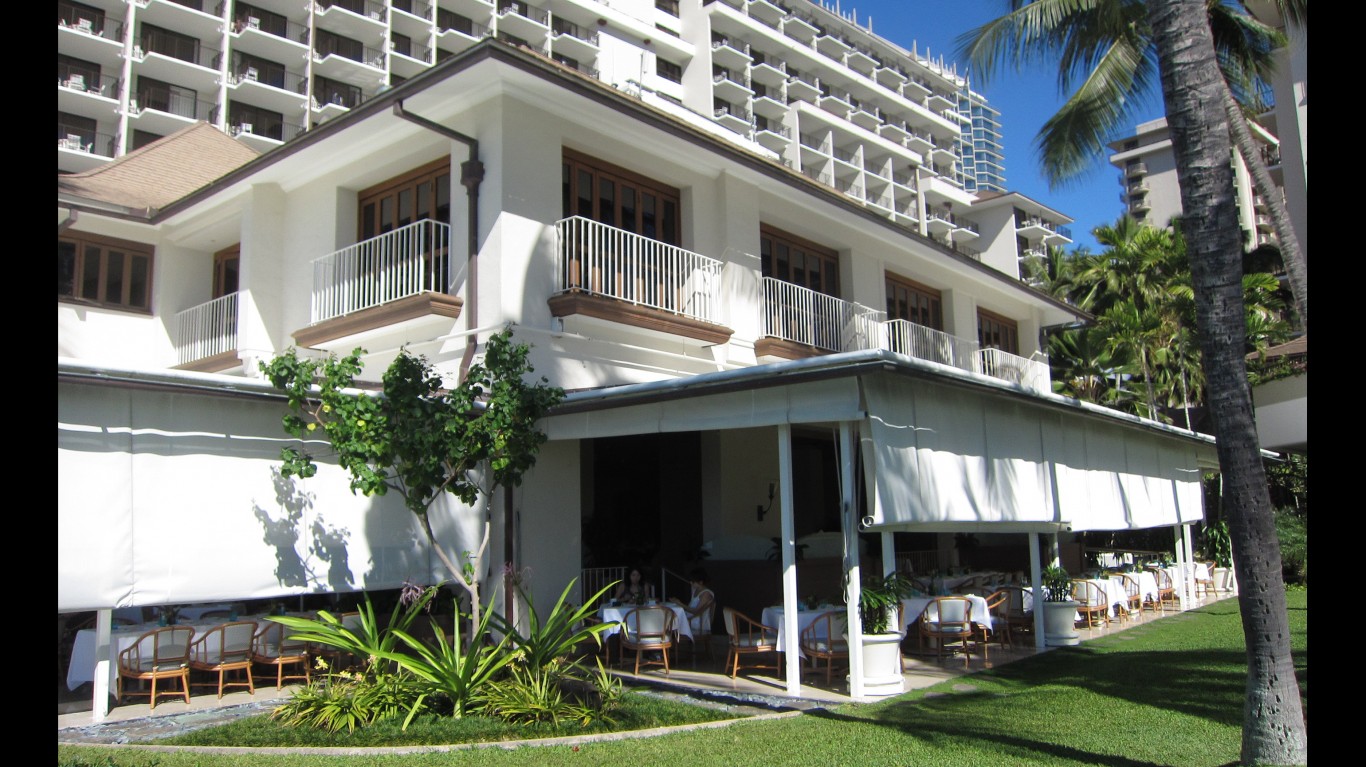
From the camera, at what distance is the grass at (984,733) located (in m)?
6.97

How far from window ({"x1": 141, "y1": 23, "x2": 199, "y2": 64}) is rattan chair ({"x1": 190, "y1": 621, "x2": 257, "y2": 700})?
148 ft

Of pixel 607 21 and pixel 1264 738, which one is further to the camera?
pixel 607 21

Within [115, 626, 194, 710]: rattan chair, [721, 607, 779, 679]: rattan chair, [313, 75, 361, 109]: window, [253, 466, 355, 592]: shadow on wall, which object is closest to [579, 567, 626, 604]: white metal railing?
[721, 607, 779, 679]: rattan chair

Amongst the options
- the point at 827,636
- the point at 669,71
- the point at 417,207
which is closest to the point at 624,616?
the point at 827,636

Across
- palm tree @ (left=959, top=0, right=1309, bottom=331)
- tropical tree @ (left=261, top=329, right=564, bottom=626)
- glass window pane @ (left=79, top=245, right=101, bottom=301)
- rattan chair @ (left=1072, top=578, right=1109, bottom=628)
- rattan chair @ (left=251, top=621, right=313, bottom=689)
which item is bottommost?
rattan chair @ (left=1072, top=578, right=1109, bottom=628)

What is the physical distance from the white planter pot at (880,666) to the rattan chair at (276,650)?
554cm

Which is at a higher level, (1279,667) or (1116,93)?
(1116,93)

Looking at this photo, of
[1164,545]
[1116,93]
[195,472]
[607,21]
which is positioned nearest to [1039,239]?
[607,21]

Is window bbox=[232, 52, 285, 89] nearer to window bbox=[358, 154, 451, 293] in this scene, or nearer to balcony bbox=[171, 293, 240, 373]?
balcony bbox=[171, 293, 240, 373]

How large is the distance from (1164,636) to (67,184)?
17.9m

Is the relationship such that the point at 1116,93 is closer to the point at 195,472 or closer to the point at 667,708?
the point at 667,708

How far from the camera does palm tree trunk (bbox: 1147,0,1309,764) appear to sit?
6.12m

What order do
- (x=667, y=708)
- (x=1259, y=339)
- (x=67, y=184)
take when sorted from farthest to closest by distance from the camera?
1. (x=1259, y=339)
2. (x=67, y=184)
3. (x=667, y=708)
